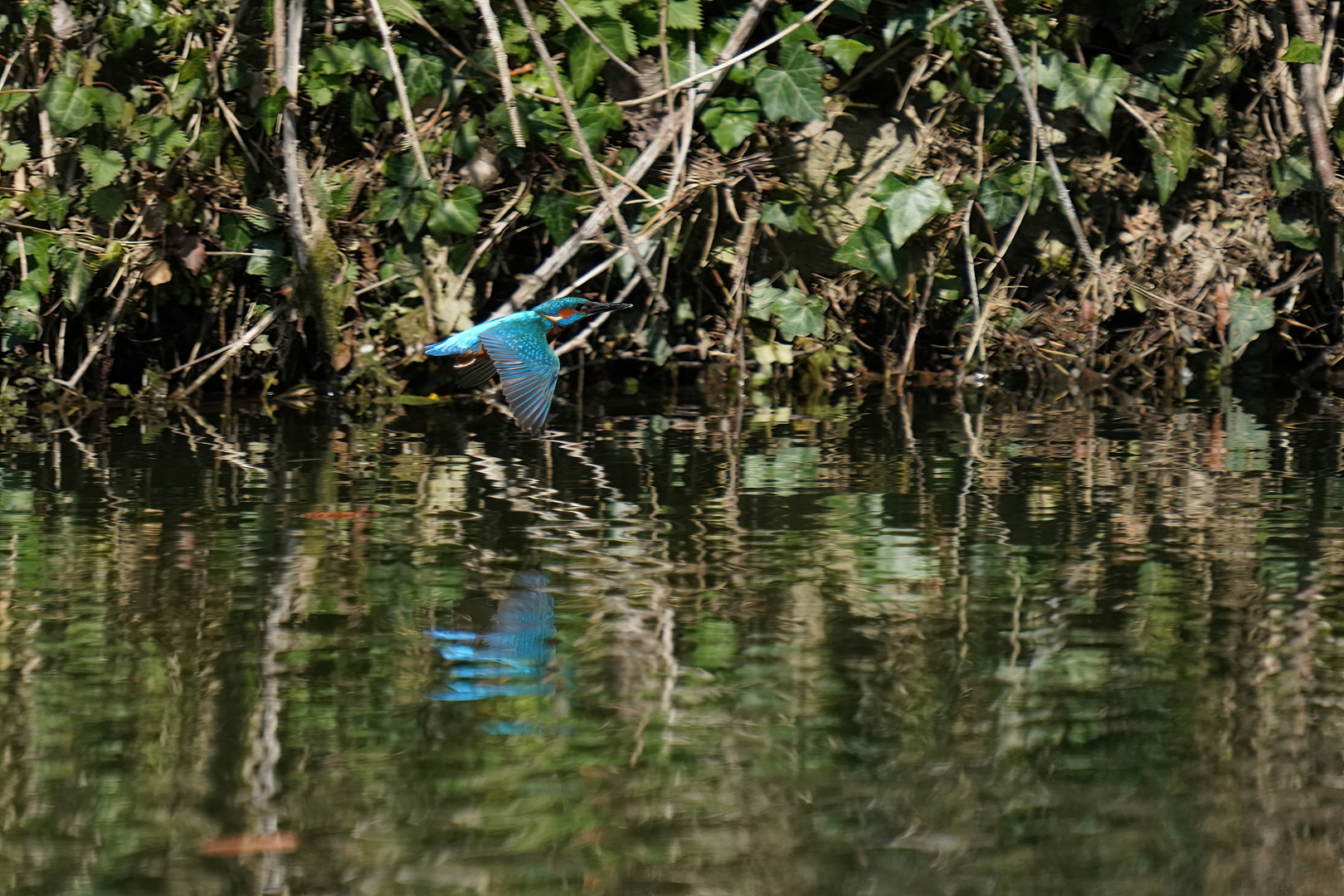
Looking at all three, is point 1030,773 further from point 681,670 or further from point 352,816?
point 352,816

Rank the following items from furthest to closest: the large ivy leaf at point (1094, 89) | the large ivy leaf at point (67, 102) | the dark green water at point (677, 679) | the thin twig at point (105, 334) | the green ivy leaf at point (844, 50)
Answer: the large ivy leaf at point (1094, 89)
the green ivy leaf at point (844, 50)
the thin twig at point (105, 334)
the large ivy leaf at point (67, 102)
the dark green water at point (677, 679)

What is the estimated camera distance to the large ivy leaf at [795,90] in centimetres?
662

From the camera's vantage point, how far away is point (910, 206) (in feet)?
22.2

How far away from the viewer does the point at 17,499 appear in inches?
177

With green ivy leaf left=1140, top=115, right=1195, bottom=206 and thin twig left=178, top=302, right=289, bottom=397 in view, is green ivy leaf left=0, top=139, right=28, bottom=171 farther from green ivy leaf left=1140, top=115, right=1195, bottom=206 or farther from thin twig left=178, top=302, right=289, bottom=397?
green ivy leaf left=1140, top=115, right=1195, bottom=206

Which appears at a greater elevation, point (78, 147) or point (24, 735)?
point (78, 147)

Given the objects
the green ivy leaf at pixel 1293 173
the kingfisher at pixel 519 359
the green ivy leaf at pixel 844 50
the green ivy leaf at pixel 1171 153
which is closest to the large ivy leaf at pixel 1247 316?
the green ivy leaf at pixel 1293 173

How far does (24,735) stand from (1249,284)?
6122 millimetres

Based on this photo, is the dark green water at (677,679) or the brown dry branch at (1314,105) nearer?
the dark green water at (677,679)

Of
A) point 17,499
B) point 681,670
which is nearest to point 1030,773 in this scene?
point 681,670

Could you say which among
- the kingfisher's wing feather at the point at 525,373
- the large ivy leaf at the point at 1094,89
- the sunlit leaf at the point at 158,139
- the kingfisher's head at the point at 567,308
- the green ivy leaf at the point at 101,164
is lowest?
the kingfisher's wing feather at the point at 525,373

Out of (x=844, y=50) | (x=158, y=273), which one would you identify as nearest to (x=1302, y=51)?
(x=844, y=50)

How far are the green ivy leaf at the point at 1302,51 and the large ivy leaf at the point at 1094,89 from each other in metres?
0.64

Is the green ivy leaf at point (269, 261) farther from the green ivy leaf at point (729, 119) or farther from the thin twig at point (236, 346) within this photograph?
the green ivy leaf at point (729, 119)
